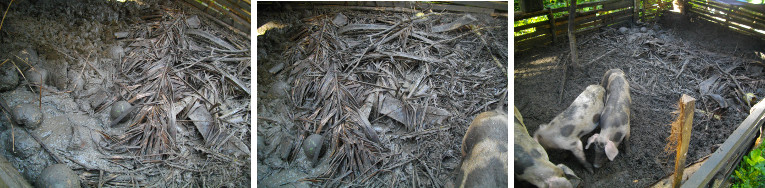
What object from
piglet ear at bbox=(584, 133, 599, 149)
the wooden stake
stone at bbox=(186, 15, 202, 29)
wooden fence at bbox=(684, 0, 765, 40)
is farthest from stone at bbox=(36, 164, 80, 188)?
wooden fence at bbox=(684, 0, 765, 40)

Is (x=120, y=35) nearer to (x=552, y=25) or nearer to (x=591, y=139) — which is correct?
(x=552, y=25)

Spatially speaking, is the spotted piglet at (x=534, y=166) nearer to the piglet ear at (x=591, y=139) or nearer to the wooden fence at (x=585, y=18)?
the piglet ear at (x=591, y=139)

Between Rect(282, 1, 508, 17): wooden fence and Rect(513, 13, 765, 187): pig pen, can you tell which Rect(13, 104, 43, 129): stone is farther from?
Rect(513, 13, 765, 187): pig pen

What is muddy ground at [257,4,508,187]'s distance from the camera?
5.82 feet

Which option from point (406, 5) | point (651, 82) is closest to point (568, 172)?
point (651, 82)

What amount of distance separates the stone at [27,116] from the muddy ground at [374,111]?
1.01 m

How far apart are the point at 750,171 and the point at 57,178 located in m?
3.35

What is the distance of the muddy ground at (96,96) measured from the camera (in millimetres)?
2008

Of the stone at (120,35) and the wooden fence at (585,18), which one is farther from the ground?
the wooden fence at (585,18)

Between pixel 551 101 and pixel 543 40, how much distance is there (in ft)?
0.95

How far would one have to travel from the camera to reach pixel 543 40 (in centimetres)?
217

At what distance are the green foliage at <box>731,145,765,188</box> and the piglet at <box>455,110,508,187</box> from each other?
1559 millimetres

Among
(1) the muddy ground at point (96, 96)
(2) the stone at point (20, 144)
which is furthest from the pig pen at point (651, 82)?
(2) the stone at point (20, 144)

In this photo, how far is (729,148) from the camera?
2.07 metres
